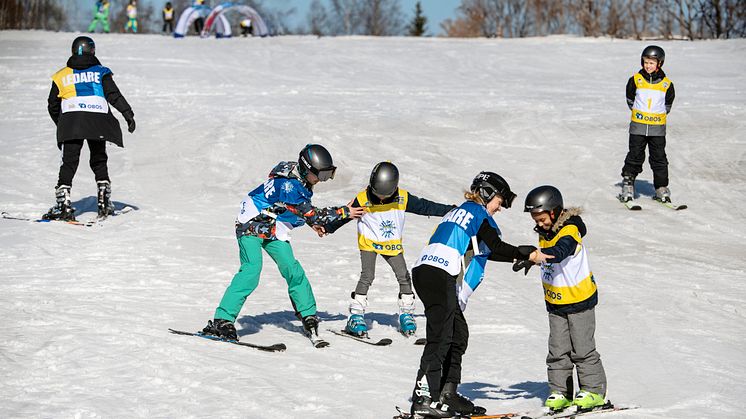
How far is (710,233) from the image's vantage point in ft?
45.7

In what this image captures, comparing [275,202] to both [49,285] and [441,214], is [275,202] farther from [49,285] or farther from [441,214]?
[49,285]

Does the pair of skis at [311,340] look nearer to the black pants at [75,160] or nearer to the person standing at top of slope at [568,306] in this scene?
the person standing at top of slope at [568,306]

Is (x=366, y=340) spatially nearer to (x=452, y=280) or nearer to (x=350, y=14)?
(x=452, y=280)

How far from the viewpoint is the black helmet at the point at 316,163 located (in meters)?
8.02

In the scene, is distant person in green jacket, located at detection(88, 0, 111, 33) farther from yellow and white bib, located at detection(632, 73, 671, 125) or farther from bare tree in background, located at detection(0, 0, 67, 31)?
yellow and white bib, located at detection(632, 73, 671, 125)

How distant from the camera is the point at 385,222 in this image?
8.74 metres

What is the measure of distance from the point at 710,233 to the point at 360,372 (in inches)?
313

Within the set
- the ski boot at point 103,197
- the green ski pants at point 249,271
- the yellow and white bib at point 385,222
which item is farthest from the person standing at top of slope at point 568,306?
the ski boot at point 103,197

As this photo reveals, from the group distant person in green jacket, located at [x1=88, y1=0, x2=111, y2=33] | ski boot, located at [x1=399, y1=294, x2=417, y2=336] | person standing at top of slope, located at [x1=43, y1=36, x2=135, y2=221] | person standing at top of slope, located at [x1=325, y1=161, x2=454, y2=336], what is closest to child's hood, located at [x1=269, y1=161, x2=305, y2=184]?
person standing at top of slope, located at [x1=325, y1=161, x2=454, y2=336]

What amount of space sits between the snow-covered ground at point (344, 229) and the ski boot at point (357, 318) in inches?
9.1

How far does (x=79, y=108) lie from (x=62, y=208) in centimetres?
132

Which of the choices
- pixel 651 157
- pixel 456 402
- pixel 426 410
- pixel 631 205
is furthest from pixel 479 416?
pixel 651 157

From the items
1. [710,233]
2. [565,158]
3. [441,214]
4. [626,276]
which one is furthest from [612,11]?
[441,214]

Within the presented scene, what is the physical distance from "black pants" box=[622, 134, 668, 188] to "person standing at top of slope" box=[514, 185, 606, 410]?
898 centimetres
